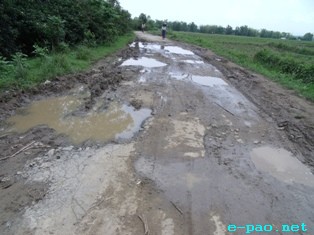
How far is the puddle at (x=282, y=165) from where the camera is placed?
374 cm

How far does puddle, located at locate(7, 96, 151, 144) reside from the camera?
4.81 metres

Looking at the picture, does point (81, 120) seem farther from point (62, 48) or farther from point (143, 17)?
point (143, 17)

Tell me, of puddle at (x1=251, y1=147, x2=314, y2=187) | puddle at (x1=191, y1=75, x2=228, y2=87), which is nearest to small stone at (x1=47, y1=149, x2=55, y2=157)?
puddle at (x1=251, y1=147, x2=314, y2=187)

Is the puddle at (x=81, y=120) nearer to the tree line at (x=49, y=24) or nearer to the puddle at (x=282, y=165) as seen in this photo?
the puddle at (x=282, y=165)

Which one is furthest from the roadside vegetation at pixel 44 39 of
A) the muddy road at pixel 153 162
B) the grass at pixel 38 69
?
the muddy road at pixel 153 162

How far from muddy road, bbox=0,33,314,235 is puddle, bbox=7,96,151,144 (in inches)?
0.9

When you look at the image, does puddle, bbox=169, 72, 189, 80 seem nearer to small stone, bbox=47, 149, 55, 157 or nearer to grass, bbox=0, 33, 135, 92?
grass, bbox=0, 33, 135, 92

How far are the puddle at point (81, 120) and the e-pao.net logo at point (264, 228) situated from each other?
8.47 feet

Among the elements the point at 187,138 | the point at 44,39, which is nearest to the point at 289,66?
the point at 187,138

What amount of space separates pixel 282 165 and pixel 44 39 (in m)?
10.3

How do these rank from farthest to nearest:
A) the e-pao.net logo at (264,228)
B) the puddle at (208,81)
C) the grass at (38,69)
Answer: the puddle at (208,81)
the grass at (38,69)
the e-pao.net logo at (264,228)

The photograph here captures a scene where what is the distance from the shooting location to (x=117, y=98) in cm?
674

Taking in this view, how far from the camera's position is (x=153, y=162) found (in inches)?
154

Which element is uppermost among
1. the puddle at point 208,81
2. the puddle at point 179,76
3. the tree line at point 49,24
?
the tree line at point 49,24
